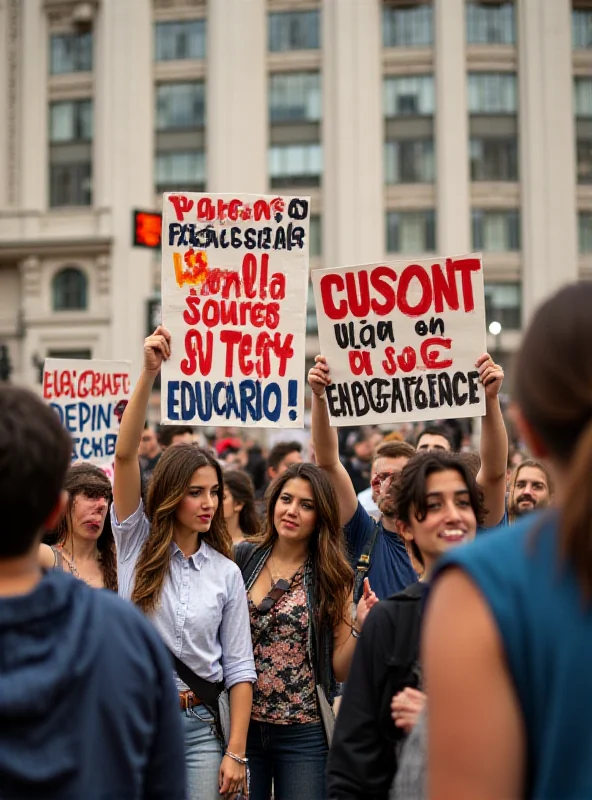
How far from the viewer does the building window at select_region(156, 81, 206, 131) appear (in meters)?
36.1

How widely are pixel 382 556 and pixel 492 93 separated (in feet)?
110

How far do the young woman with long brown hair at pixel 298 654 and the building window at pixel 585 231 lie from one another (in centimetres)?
3262

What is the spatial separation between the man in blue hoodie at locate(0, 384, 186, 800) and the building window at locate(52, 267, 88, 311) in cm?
3498

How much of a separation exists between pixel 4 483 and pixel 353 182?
33.7 m

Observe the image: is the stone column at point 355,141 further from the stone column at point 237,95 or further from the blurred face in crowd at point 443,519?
the blurred face in crowd at point 443,519

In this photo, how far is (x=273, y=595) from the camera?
420 cm

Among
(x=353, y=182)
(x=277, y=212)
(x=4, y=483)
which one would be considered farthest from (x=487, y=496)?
(x=353, y=182)

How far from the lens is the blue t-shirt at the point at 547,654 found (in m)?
1.40

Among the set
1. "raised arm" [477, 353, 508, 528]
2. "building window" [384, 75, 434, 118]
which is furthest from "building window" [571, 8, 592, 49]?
"raised arm" [477, 353, 508, 528]

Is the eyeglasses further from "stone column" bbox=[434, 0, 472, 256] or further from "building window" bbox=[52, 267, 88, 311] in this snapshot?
"building window" bbox=[52, 267, 88, 311]

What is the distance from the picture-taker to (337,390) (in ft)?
17.2

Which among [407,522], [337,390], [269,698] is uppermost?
[337,390]

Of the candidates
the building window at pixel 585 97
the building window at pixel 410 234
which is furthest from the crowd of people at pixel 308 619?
the building window at pixel 585 97

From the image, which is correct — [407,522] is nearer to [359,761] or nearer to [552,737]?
[359,761]
